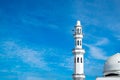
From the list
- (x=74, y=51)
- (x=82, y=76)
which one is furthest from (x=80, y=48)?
(x=82, y=76)

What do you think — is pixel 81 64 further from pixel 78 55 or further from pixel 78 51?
pixel 78 51

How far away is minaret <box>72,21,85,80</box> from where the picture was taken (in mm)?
54406

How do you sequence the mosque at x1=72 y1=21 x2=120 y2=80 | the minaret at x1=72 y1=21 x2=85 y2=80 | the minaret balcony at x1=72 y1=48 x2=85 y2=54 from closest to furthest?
the mosque at x1=72 y1=21 x2=120 y2=80, the minaret at x1=72 y1=21 x2=85 y2=80, the minaret balcony at x1=72 y1=48 x2=85 y2=54

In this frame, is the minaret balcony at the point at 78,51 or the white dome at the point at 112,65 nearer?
the white dome at the point at 112,65

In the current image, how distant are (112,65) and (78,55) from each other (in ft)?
21.1

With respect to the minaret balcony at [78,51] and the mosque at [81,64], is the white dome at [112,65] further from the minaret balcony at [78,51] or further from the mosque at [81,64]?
the minaret balcony at [78,51]

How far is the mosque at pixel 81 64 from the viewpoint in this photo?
5328 cm

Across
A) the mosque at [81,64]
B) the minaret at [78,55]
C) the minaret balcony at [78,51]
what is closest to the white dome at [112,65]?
the mosque at [81,64]

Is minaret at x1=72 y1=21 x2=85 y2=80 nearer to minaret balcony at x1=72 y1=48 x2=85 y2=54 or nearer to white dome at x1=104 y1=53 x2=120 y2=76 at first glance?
minaret balcony at x1=72 y1=48 x2=85 y2=54

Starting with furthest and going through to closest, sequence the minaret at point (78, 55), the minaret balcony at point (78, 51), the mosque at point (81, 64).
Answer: the minaret balcony at point (78, 51) → the minaret at point (78, 55) → the mosque at point (81, 64)

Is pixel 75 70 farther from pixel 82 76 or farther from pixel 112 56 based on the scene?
pixel 112 56

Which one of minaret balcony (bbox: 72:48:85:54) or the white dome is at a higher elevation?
minaret balcony (bbox: 72:48:85:54)

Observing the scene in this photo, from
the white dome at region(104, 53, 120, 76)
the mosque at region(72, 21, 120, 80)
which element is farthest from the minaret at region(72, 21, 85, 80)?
the white dome at region(104, 53, 120, 76)

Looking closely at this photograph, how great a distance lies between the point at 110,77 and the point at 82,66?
587 centimetres
